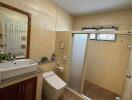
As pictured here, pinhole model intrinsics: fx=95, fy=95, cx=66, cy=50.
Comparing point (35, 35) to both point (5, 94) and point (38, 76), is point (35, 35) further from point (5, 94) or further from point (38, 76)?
point (5, 94)

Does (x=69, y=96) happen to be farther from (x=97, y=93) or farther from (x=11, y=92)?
(x=11, y=92)

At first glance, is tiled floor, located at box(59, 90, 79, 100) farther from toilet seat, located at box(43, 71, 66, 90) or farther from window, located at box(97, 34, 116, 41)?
window, located at box(97, 34, 116, 41)

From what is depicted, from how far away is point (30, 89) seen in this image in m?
1.63

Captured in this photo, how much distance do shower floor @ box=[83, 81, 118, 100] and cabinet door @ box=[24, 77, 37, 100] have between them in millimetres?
1392

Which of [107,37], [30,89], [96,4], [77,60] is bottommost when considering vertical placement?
[30,89]

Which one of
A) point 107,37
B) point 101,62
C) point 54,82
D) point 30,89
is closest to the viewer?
point 30,89

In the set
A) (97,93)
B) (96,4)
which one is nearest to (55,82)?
(97,93)

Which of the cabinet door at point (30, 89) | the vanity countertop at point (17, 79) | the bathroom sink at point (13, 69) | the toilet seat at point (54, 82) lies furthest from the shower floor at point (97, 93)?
Answer: the bathroom sink at point (13, 69)

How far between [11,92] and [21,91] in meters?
0.15

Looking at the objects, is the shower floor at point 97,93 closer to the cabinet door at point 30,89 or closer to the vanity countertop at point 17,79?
the cabinet door at point 30,89

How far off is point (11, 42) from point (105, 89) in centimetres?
271

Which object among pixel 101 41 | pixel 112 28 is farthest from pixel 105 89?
pixel 112 28

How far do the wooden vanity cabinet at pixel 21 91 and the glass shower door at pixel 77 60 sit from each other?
A: 109 centimetres

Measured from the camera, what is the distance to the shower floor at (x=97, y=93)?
94.4 inches
